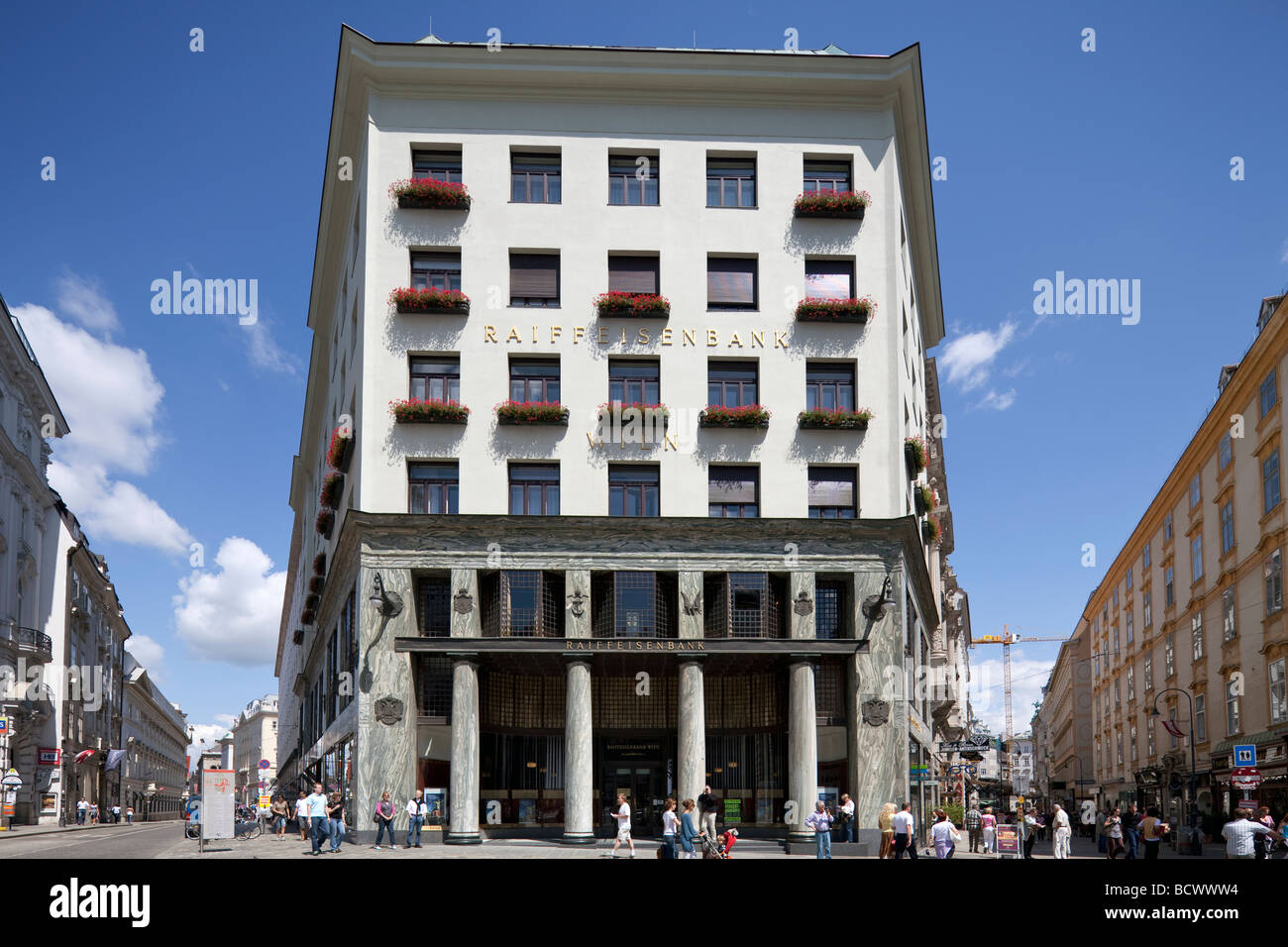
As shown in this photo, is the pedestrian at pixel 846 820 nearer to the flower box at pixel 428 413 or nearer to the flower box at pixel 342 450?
the flower box at pixel 428 413

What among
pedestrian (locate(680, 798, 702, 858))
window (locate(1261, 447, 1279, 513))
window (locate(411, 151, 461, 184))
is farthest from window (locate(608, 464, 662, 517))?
window (locate(1261, 447, 1279, 513))

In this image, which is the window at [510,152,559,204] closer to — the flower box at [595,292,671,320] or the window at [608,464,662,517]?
the flower box at [595,292,671,320]

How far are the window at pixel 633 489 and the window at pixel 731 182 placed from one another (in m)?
9.60

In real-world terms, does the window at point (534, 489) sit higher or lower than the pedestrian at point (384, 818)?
higher

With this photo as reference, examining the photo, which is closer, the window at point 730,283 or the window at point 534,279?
the window at point 534,279

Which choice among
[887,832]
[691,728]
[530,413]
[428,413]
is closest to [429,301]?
[428,413]

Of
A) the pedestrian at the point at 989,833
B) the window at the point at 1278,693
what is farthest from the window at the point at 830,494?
the window at the point at 1278,693

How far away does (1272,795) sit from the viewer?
5175 centimetres

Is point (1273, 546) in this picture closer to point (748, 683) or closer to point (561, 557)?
point (748, 683)

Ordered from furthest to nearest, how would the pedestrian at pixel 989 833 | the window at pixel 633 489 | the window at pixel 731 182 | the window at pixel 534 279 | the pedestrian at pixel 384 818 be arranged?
the pedestrian at pixel 989 833, the window at pixel 731 182, the window at pixel 534 279, the window at pixel 633 489, the pedestrian at pixel 384 818

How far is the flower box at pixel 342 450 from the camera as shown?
42469 millimetres

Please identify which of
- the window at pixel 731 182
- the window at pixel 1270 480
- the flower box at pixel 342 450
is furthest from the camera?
the window at pixel 1270 480

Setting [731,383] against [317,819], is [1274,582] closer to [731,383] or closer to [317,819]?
[731,383]

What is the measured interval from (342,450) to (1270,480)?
38863mm
